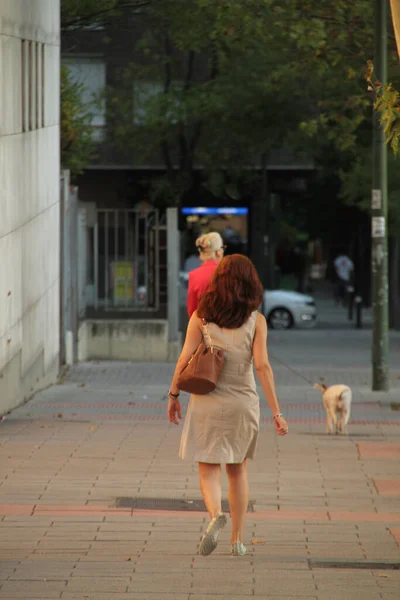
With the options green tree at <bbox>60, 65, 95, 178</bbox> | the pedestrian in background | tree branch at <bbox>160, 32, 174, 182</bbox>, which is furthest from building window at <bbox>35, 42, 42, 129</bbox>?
the pedestrian in background

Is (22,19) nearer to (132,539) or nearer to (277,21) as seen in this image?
(277,21)

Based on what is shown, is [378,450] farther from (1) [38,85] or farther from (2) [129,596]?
(1) [38,85]

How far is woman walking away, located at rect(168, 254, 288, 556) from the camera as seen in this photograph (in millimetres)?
6793

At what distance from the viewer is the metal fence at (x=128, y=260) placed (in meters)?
20.6

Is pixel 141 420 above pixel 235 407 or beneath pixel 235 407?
beneath

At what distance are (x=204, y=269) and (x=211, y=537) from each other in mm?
5113

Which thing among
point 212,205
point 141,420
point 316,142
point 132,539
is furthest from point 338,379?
point 212,205

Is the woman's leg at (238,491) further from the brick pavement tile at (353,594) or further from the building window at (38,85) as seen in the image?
the building window at (38,85)

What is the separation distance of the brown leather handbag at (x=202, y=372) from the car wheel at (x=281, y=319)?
88.8 ft

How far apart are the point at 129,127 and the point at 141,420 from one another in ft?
76.1

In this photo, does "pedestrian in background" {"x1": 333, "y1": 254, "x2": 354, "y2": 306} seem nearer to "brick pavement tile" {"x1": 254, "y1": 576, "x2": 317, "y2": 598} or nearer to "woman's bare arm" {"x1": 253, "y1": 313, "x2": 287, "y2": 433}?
"woman's bare arm" {"x1": 253, "y1": 313, "x2": 287, "y2": 433}

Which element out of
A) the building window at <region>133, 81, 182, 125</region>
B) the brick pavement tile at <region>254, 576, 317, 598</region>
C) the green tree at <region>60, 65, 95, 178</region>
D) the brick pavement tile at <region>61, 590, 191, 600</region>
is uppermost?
the building window at <region>133, 81, 182, 125</region>

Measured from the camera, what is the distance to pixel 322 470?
9.77 metres

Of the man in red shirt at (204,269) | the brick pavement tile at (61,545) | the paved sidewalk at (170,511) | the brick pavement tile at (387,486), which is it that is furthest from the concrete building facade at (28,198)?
the brick pavement tile at (61,545)
